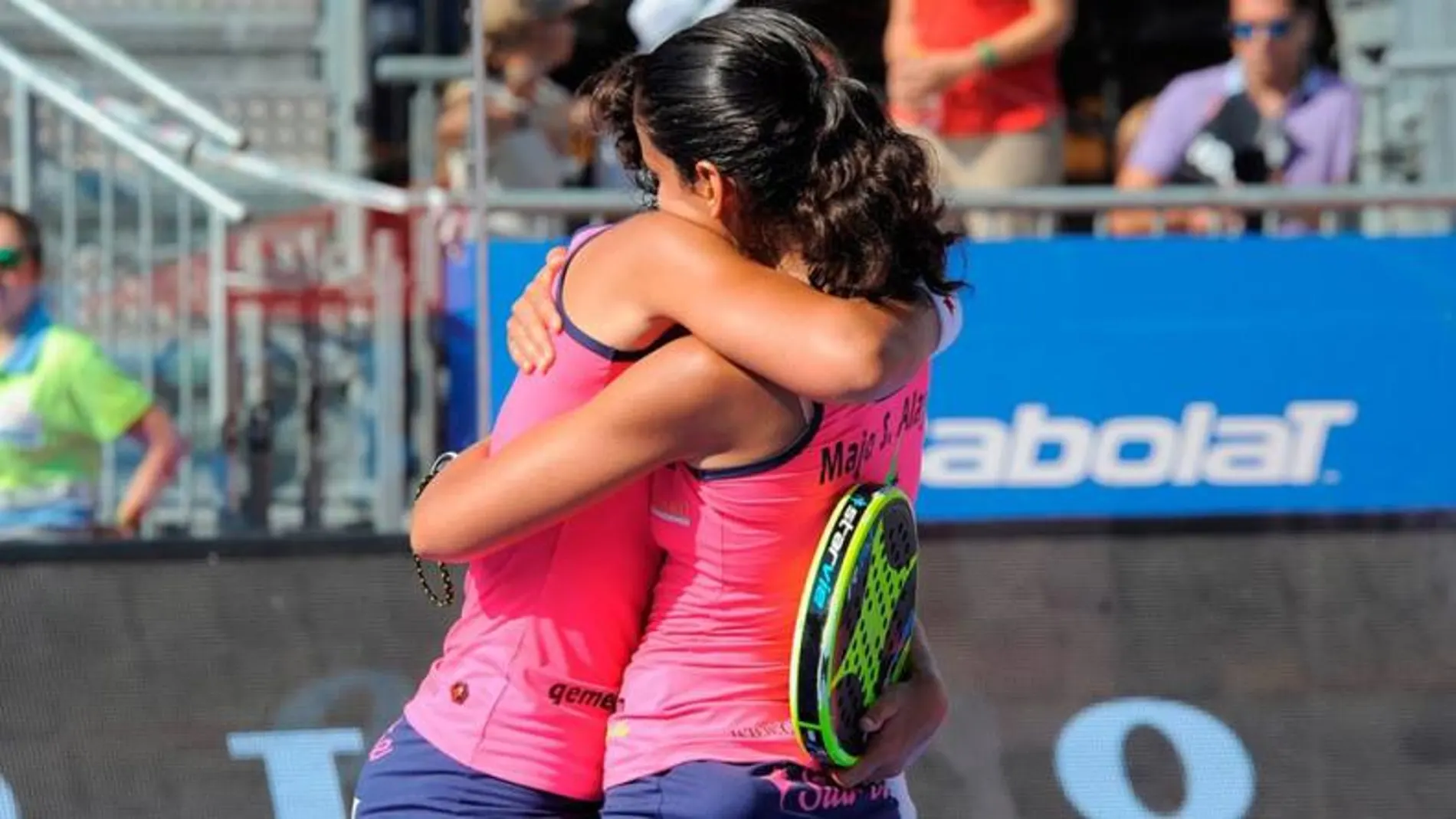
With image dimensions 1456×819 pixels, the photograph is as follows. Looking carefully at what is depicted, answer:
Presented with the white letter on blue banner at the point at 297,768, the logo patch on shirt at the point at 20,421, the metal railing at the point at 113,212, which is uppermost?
the metal railing at the point at 113,212

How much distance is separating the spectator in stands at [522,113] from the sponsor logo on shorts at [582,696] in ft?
11.9

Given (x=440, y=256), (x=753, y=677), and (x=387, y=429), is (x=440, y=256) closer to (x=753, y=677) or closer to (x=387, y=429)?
(x=387, y=429)

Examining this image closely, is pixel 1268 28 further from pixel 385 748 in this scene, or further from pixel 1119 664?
pixel 385 748

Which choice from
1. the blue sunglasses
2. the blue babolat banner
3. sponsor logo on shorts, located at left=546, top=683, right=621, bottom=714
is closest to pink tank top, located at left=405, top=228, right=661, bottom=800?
sponsor logo on shorts, located at left=546, top=683, right=621, bottom=714

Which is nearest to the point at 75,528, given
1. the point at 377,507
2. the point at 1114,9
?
the point at 377,507

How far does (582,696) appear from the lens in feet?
7.17

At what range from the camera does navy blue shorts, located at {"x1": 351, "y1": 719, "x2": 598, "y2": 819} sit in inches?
85.4

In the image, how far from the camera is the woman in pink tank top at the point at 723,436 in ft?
6.69

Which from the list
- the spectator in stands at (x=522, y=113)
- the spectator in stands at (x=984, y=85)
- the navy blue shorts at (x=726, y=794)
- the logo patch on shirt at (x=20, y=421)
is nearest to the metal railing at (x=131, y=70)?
the spectator in stands at (x=522, y=113)

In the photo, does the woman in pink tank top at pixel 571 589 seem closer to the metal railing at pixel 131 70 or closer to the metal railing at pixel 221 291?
the metal railing at pixel 221 291

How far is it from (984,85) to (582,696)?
4006 mm

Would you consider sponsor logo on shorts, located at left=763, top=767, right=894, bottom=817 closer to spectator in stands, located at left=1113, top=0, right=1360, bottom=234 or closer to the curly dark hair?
the curly dark hair

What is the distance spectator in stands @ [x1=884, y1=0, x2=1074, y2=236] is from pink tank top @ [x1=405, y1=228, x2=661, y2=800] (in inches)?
151

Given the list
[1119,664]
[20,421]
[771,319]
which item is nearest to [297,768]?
[1119,664]
